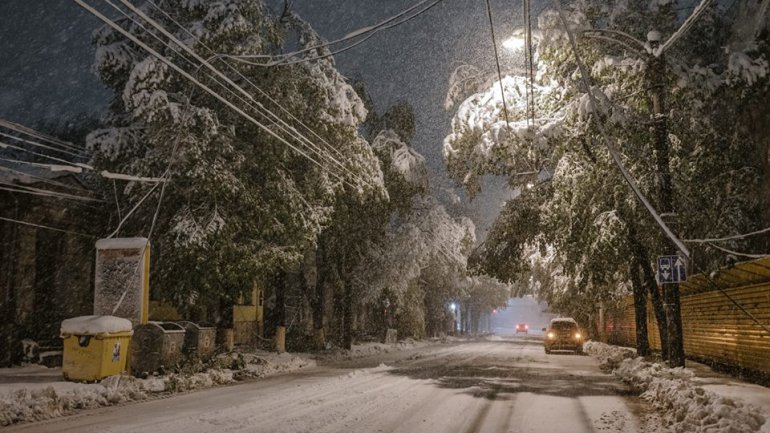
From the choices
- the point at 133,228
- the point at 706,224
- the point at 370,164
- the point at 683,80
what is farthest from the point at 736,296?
the point at 133,228

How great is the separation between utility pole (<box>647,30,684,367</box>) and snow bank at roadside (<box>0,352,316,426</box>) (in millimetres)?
10844

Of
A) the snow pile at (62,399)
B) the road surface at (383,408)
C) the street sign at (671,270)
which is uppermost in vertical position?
the street sign at (671,270)

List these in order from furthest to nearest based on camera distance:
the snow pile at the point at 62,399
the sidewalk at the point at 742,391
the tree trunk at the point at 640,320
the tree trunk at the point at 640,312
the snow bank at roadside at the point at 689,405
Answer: the tree trunk at the point at 640,320 → the tree trunk at the point at 640,312 → the snow pile at the point at 62,399 → the sidewalk at the point at 742,391 → the snow bank at roadside at the point at 689,405

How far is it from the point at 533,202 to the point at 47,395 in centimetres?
1401

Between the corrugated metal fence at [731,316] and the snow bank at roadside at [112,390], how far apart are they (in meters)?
11.3

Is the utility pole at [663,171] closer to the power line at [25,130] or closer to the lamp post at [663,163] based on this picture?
the lamp post at [663,163]

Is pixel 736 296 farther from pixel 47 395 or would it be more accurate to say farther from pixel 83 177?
pixel 83 177

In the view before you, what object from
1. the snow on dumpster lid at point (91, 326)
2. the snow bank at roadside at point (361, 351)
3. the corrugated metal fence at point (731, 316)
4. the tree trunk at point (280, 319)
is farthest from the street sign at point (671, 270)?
the snow bank at roadside at point (361, 351)

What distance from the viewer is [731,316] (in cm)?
1611

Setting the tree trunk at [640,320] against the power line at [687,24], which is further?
the tree trunk at [640,320]

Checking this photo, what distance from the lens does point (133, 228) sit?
2041 centimetres

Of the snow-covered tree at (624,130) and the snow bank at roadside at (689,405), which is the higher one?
the snow-covered tree at (624,130)

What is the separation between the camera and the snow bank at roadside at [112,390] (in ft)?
32.7

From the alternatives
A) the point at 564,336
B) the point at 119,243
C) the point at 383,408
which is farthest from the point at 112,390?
the point at 564,336
